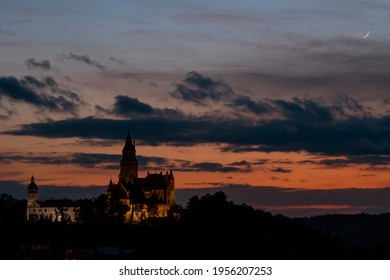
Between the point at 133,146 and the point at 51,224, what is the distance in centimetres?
2263

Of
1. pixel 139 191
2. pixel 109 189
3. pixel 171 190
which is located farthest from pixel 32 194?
pixel 171 190

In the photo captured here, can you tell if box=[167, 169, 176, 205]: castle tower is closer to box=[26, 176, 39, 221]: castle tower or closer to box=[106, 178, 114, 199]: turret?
box=[106, 178, 114, 199]: turret

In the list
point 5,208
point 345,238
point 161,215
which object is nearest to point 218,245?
point 345,238

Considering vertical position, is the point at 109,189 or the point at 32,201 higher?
the point at 109,189

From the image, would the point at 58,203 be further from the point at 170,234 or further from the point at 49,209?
the point at 170,234

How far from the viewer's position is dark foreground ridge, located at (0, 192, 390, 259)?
59.9 m

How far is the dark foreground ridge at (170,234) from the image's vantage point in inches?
2360

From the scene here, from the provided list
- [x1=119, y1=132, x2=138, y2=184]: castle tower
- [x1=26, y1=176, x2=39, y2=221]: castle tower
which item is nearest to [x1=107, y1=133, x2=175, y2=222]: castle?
[x1=119, y1=132, x2=138, y2=184]: castle tower

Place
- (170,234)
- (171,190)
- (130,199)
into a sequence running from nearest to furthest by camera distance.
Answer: (170,234) < (130,199) < (171,190)

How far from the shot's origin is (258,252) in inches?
1998

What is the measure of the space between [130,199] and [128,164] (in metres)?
13.4

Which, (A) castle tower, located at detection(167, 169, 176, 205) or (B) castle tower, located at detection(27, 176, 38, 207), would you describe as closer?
(A) castle tower, located at detection(167, 169, 176, 205)

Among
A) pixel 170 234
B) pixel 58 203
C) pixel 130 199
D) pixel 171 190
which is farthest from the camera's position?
pixel 171 190

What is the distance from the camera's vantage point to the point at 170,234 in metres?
76.1
